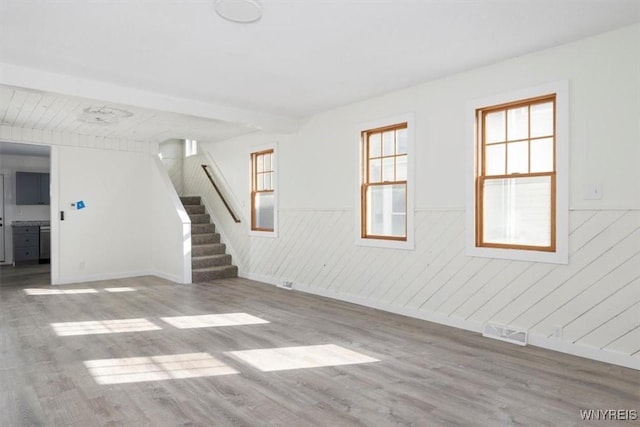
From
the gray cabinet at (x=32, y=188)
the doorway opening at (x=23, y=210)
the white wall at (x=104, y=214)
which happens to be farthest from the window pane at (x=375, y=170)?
the gray cabinet at (x=32, y=188)

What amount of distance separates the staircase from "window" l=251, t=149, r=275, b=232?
91cm

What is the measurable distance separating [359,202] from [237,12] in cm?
296

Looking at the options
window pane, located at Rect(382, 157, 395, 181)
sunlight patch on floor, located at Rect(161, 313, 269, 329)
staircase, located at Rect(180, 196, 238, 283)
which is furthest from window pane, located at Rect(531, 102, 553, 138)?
staircase, located at Rect(180, 196, 238, 283)

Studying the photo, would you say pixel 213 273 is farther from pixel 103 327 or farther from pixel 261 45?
pixel 261 45

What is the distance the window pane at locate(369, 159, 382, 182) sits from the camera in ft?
16.7

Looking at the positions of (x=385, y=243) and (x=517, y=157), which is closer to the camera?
(x=517, y=157)

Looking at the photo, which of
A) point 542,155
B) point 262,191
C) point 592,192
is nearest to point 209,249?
point 262,191

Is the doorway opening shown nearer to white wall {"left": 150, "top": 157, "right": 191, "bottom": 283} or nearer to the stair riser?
white wall {"left": 150, "top": 157, "right": 191, "bottom": 283}

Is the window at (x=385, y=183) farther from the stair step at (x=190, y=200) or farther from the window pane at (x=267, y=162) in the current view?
the stair step at (x=190, y=200)

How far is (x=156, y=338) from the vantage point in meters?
3.83

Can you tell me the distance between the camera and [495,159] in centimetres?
398

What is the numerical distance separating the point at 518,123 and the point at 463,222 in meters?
1.08

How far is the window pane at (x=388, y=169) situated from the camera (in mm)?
4941

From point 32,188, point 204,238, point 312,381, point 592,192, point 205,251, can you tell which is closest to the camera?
point 312,381
